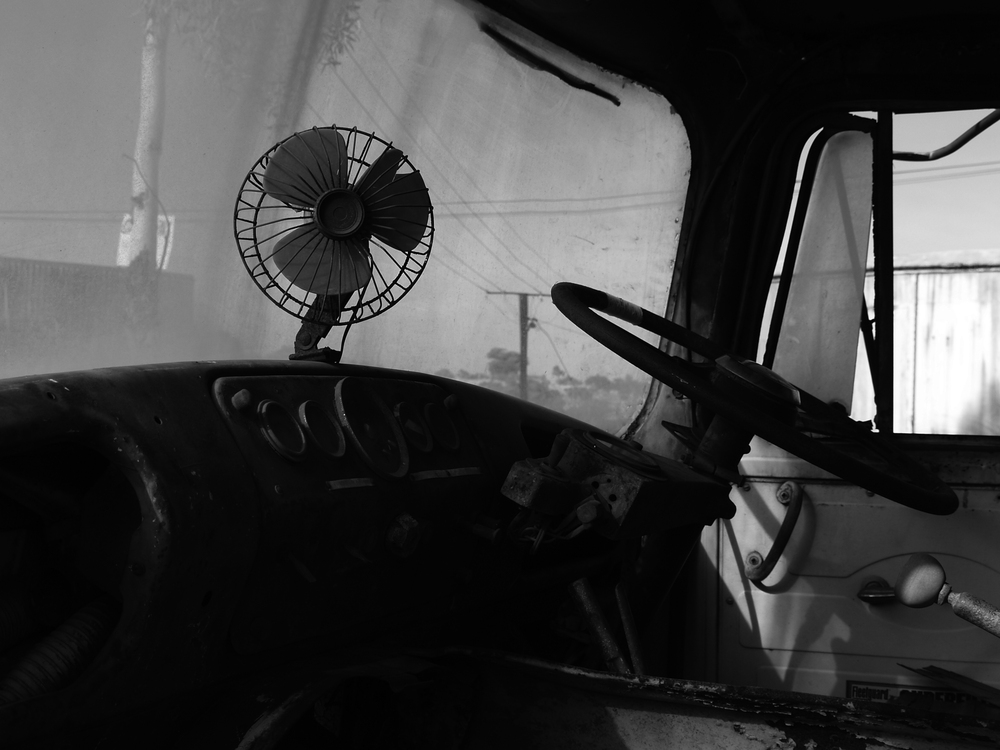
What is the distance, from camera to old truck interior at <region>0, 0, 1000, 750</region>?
3.47 feet

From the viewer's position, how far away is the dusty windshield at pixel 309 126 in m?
1.38

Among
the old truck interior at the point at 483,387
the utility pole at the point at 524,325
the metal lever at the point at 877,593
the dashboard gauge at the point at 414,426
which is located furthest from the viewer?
the utility pole at the point at 524,325

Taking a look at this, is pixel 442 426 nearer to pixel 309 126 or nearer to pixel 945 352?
pixel 309 126

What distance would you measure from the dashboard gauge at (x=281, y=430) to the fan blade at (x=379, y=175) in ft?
1.56

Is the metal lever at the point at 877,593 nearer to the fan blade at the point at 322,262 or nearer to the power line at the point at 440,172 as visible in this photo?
the power line at the point at 440,172

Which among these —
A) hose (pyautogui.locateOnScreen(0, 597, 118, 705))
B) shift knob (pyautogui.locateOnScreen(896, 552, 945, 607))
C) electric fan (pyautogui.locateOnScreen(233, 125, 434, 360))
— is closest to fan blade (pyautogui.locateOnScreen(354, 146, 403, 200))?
electric fan (pyautogui.locateOnScreen(233, 125, 434, 360))

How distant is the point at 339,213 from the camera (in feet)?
4.99

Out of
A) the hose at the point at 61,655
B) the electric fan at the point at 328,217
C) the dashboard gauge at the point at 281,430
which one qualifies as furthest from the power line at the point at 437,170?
the hose at the point at 61,655

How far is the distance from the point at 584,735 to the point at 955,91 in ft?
5.70

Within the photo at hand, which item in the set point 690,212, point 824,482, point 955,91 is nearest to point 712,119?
point 690,212

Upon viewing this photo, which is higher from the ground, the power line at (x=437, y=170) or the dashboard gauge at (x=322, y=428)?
the power line at (x=437, y=170)

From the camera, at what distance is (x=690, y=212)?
7.59 ft

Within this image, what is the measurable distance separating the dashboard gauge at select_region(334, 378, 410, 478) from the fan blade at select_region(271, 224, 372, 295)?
0.69ft

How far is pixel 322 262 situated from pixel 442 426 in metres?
0.36
